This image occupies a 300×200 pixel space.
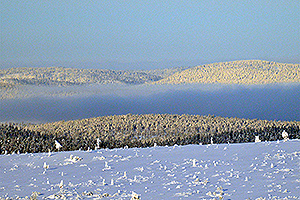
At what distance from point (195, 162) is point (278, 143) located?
7670mm

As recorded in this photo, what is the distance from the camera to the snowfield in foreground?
15.8 meters

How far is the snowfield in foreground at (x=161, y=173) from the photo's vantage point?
15.8 m

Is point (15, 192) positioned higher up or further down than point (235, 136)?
higher up

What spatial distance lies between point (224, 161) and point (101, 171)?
6.90m

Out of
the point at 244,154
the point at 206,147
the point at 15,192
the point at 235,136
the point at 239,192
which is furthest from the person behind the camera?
the point at 235,136

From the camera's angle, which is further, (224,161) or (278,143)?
(278,143)

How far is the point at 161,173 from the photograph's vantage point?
18672 mm

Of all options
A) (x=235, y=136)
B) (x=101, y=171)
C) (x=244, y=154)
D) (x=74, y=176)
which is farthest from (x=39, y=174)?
(x=235, y=136)

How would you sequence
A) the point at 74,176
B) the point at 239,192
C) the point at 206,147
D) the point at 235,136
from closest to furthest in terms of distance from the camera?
the point at 239,192
the point at 74,176
the point at 206,147
the point at 235,136

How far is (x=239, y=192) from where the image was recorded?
15.3 meters

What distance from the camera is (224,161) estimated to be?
20.6 meters

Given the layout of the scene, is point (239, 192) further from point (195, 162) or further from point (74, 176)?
point (74, 176)

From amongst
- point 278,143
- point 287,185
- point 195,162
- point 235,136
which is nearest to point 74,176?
point 195,162

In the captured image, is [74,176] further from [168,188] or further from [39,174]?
[168,188]
